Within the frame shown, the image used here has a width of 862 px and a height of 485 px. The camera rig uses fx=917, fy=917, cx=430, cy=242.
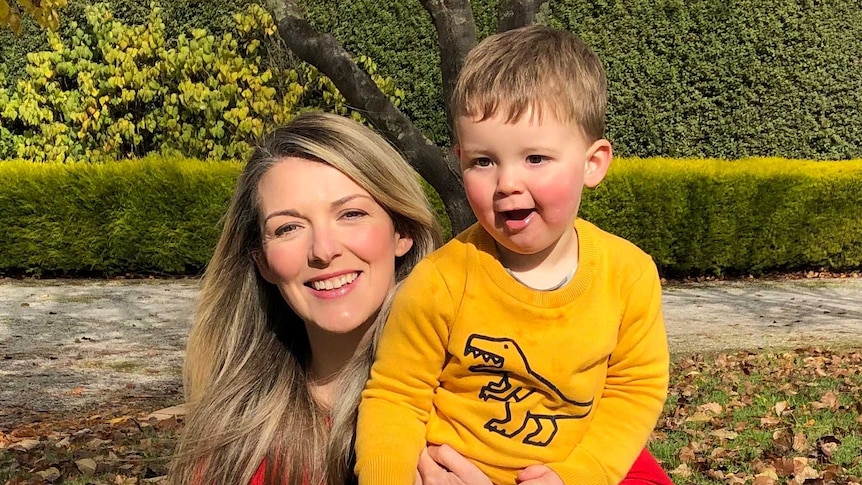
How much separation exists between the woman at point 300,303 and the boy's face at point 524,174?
381 millimetres

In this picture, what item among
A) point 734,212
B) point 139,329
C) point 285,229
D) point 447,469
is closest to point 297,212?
point 285,229

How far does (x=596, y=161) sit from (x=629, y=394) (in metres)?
0.47

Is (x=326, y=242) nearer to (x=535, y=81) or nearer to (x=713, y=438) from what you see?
(x=535, y=81)

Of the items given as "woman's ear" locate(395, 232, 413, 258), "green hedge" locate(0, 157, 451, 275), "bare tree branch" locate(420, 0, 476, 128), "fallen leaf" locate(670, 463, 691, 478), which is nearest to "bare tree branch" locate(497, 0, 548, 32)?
"bare tree branch" locate(420, 0, 476, 128)

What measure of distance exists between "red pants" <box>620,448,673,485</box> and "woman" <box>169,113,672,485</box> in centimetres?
37

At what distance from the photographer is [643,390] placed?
1832 millimetres

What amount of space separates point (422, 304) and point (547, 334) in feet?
0.82

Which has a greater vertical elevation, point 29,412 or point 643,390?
point 643,390

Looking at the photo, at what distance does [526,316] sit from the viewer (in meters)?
1.76

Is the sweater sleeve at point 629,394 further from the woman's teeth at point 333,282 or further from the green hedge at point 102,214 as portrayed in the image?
the green hedge at point 102,214

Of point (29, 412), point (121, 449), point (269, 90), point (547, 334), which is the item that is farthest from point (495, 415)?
point (269, 90)

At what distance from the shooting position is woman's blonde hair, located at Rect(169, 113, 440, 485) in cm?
209

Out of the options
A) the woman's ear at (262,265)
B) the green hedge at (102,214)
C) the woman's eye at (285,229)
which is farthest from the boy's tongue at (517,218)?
the green hedge at (102,214)

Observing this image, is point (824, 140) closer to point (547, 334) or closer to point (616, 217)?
point (616, 217)
